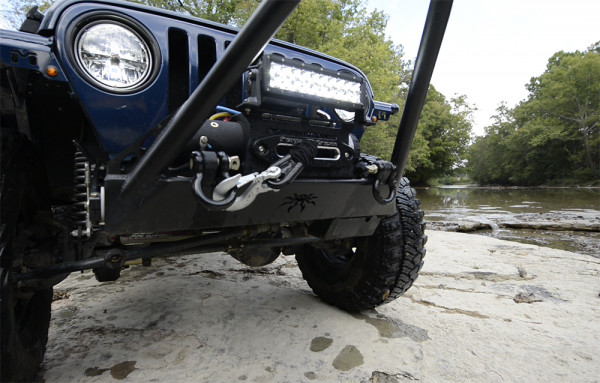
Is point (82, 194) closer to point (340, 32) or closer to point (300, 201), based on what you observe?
point (300, 201)

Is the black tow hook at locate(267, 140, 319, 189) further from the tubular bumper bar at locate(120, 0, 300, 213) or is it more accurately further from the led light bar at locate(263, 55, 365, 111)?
the tubular bumper bar at locate(120, 0, 300, 213)

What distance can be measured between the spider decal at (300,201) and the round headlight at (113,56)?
2.37ft

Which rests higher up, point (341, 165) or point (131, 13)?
point (131, 13)

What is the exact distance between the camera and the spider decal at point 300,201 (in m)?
1.32

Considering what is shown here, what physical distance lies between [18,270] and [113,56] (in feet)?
3.13

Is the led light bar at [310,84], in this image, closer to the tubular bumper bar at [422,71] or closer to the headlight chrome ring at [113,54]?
the tubular bumper bar at [422,71]

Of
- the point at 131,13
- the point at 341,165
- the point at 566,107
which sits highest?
the point at 566,107

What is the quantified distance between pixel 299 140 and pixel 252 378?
1037mm

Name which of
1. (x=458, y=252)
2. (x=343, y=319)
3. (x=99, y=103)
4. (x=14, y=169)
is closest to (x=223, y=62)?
(x=99, y=103)

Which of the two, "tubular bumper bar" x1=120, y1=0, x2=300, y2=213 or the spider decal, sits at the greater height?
"tubular bumper bar" x1=120, y1=0, x2=300, y2=213

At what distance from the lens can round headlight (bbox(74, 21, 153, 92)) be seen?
1.16 meters

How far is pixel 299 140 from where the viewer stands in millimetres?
1309

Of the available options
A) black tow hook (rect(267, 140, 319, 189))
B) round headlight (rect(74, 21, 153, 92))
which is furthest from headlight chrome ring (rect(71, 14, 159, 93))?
black tow hook (rect(267, 140, 319, 189))

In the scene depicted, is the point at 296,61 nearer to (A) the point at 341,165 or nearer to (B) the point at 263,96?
(B) the point at 263,96
